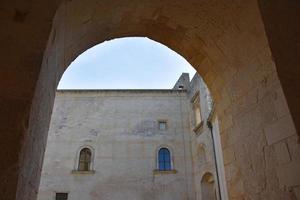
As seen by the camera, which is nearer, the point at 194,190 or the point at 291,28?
the point at 291,28

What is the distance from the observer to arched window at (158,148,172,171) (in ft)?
44.0

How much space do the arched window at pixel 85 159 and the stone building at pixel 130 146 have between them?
49 millimetres

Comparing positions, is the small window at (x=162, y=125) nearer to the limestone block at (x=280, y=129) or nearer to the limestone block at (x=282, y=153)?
the limestone block at (x=280, y=129)

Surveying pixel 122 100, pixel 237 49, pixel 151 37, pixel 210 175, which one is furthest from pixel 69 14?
pixel 122 100

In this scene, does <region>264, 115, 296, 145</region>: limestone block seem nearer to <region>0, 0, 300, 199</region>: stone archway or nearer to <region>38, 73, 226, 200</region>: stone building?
<region>0, 0, 300, 199</region>: stone archway

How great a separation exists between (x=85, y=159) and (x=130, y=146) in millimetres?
2391

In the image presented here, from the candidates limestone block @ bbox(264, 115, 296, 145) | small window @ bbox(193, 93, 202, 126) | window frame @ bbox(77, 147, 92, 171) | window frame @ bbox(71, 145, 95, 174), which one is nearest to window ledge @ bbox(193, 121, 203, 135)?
small window @ bbox(193, 93, 202, 126)

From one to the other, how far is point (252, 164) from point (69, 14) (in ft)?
6.58

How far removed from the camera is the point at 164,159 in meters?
13.6

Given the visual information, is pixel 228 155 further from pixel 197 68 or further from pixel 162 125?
pixel 162 125

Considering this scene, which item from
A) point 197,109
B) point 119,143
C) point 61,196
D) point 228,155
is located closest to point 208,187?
point 197,109

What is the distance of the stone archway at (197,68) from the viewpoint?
5.00ft

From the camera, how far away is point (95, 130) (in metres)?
14.2

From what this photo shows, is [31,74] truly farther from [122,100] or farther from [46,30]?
[122,100]
